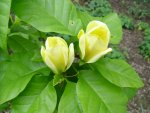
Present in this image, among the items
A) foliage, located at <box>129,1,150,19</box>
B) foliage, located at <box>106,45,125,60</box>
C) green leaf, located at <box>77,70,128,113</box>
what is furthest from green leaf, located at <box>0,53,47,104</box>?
foliage, located at <box>129,1,150,19</box>

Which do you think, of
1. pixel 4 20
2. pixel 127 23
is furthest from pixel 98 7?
pixel 4 20

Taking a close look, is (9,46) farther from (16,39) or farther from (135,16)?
(135,16)

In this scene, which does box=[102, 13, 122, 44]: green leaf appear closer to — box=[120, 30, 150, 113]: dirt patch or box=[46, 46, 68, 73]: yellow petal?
box=[46, 46, 68, 73]: yellow petal

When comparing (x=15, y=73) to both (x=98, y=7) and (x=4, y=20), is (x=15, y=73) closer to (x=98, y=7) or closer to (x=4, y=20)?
(x=4, y=20)

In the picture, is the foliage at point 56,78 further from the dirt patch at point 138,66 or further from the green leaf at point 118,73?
the dirt patch at point 138,66

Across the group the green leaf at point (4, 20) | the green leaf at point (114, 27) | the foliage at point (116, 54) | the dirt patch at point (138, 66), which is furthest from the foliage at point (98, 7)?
the green leaf at point (4, 20)

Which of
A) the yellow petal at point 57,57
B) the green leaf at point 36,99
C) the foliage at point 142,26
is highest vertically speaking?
the yellow petal at point 57,57
